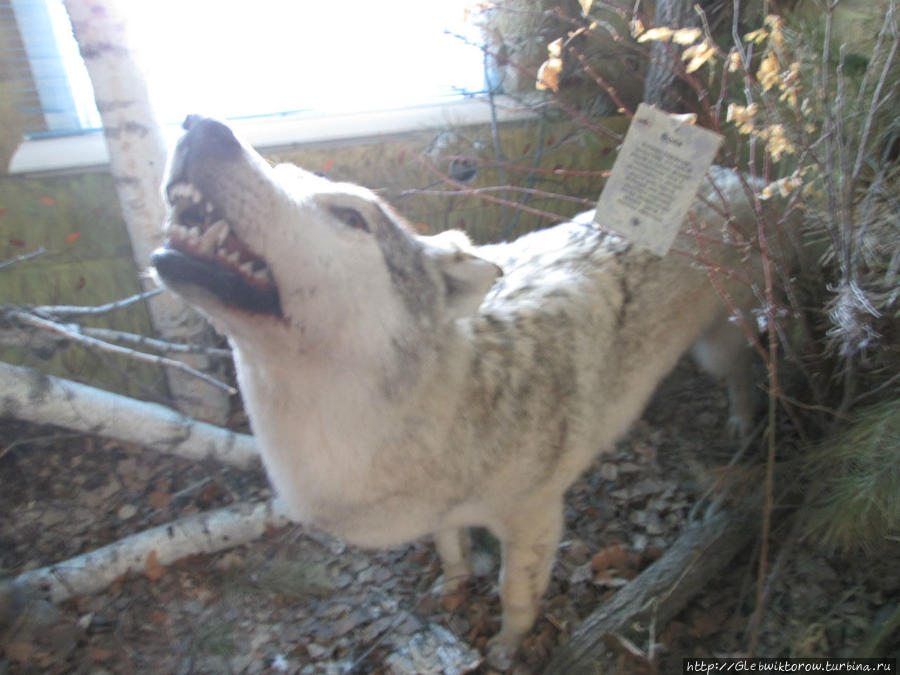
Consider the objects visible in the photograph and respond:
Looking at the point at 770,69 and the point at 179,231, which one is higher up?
the point at 770,69

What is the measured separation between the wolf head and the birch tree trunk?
164cm

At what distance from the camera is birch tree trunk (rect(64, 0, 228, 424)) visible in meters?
2.87

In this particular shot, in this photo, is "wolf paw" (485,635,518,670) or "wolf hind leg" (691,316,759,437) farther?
"wolf hind leg" (691,316,759,437)

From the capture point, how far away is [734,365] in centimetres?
361

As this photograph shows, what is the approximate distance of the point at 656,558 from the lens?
305 cm

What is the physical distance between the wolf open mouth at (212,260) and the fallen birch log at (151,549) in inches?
72.9

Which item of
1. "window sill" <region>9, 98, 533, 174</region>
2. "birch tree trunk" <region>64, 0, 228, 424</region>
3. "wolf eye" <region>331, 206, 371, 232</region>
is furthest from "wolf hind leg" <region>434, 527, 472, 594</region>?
"window sill" <region>9, 98, 533, 174</region>

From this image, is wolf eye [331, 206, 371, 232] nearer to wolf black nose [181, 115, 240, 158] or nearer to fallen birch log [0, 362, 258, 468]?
wolf black nose [181, 115, 240, 158]

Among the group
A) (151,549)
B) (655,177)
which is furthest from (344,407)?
(151,549)

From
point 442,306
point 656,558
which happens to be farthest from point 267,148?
point 656,558

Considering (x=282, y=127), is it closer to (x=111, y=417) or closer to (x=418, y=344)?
(x=111, y=417)

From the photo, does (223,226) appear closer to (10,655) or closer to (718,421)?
(10,655)

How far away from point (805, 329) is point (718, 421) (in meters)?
1.46

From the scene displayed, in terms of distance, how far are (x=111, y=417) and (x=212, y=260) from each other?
1.68m
